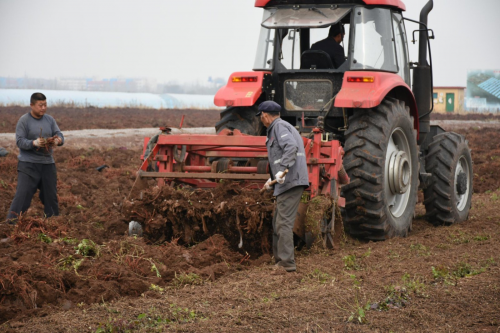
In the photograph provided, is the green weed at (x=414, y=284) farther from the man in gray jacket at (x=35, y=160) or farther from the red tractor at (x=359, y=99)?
the man in gray jacket at (x=35, y=160)

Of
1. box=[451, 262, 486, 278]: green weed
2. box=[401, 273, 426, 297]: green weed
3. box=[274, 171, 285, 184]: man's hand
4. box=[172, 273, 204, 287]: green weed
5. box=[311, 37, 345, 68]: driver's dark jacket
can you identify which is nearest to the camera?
box=[401, 273, 426, 297]: green weed

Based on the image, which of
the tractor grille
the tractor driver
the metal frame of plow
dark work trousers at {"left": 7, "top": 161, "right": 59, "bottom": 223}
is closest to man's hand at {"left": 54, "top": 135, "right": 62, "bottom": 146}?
dark work trousers at {"left": 7, "top": 161, "right": 59, "bottom": 223}

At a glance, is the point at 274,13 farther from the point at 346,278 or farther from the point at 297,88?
the point at 346,278

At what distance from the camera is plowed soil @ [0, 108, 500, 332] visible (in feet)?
14.1

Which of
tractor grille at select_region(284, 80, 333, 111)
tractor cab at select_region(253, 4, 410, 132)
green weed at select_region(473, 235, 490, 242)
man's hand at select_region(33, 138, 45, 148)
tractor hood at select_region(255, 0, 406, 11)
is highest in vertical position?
tractor hood at select_region(255, 0, 406, 11)

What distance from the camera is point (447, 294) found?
4.91 metres

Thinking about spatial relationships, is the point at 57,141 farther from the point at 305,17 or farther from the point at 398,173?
the point at 398,173

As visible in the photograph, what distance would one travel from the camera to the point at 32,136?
7.68 meters

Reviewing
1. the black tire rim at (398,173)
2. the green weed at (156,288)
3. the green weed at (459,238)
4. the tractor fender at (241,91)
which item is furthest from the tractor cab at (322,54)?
the green weed at (156,288)

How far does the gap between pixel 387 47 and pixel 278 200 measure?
269 centimetres

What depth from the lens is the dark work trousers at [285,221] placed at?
5.90 metres

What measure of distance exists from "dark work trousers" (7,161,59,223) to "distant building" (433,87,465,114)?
48.3 m

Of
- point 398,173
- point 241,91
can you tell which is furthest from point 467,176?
point 241,91

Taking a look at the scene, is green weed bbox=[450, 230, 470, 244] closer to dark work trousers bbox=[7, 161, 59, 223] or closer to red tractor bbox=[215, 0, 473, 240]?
red tractor bbox=[215, 0, 473, 240]
